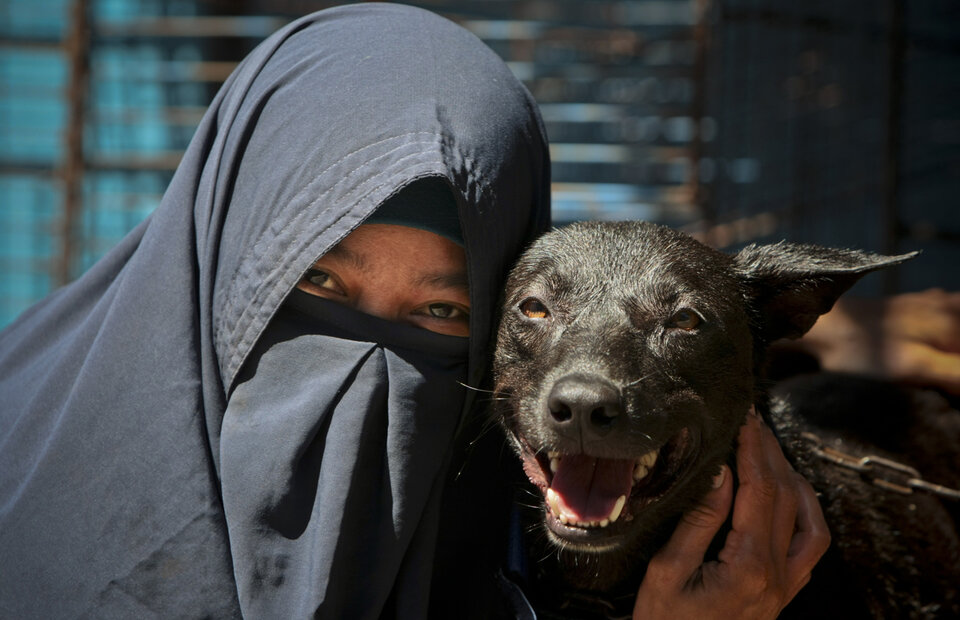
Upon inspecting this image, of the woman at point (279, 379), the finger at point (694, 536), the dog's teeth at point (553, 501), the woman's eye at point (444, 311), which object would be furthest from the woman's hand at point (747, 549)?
the woman's eye at point (444, 311)

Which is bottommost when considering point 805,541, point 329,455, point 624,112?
point 805,541

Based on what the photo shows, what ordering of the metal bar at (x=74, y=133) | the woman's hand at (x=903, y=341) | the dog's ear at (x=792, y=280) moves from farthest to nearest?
the metal bar at (x=74, y=133) < the woman's hand at (x=903, y=341) < the dog's ear at (x=792, y=280)

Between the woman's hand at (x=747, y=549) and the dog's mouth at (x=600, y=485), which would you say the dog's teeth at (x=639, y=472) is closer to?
the dog's mouth at (x=600, y=485)

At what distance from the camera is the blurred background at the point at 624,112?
6445 millimetres

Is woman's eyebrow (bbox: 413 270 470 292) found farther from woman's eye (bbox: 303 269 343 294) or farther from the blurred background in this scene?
the blurred background

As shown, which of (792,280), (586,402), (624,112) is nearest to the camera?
(586,402)

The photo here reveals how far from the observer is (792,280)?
2.34 m

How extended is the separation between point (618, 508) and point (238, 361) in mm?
848

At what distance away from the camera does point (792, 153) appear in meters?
7.89

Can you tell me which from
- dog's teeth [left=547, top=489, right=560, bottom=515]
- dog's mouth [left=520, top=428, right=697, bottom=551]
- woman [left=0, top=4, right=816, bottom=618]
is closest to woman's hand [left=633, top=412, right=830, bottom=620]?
dog's mouth [left=520, top=428, right=697, bottom=551]

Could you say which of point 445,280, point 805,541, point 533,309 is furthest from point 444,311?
point 805,541

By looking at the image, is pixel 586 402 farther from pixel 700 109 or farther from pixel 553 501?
pixel 700 109

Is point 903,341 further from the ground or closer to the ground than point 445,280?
closer to the ground

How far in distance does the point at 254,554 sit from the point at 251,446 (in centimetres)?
21
